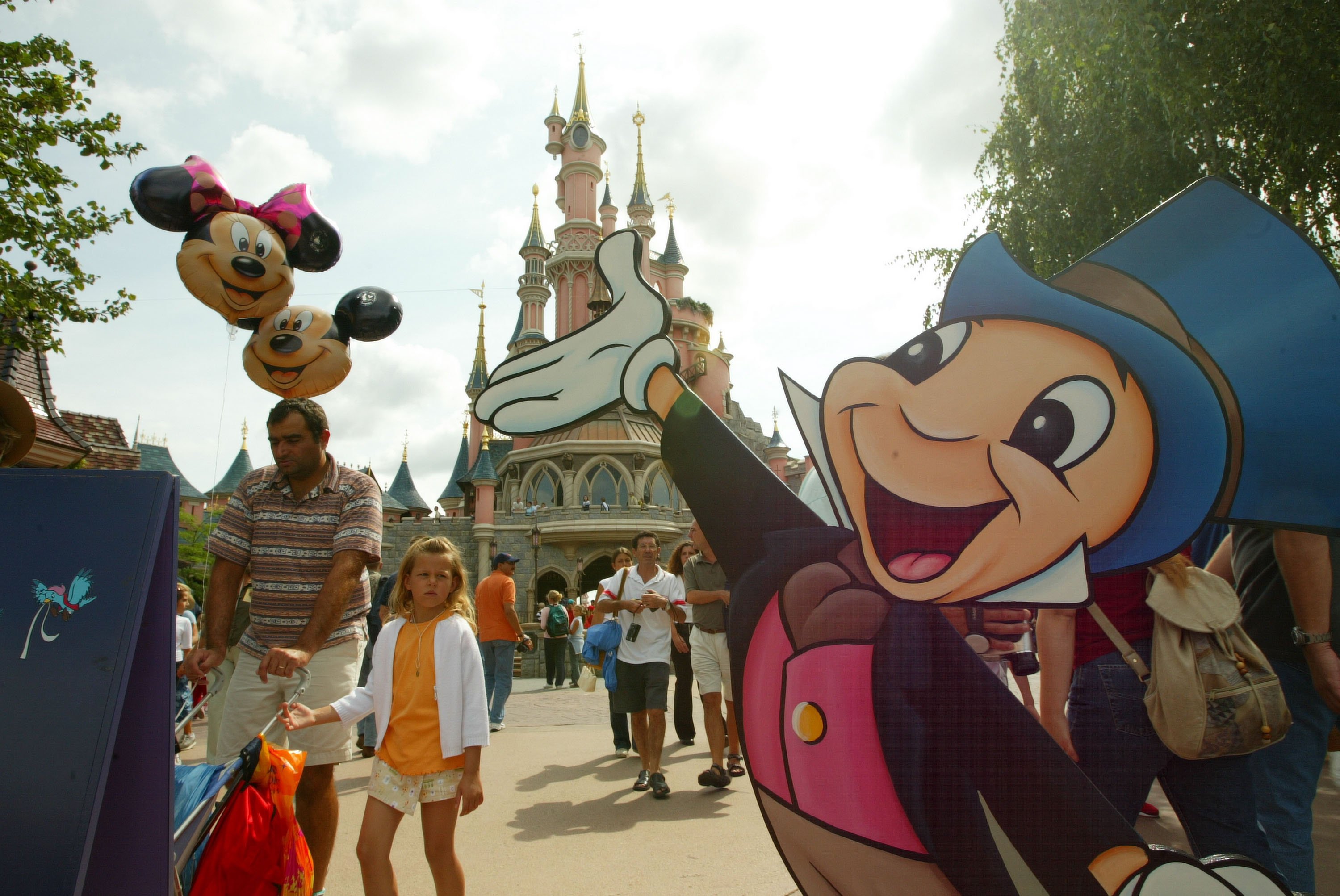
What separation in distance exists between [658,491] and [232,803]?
85.5 feet

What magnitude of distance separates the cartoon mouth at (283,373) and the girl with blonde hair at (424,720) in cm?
156

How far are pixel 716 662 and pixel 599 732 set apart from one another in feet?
8.01

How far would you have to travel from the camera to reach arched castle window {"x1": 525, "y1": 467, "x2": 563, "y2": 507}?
28.5m

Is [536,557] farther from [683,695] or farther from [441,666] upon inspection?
[441,666]

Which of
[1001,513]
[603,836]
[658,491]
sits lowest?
[603,836]

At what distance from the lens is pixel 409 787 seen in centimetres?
256

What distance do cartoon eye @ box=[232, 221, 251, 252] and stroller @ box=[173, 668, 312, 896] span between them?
2.40m

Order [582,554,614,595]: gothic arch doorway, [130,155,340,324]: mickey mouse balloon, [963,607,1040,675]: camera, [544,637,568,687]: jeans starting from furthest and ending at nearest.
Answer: [582,554,614,595]: gothic arch doorway, [544,637,568,687]: jeans, [130,155,340,324]: mickey mouse balloon, [963,607,1040,675]: camera

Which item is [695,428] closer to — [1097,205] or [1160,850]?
[1160,850]

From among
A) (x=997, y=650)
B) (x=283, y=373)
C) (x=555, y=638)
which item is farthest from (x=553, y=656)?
(x=997, y=650)

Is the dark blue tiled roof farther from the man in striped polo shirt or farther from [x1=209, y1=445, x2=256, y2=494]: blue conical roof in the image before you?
the man in striped polo shirt

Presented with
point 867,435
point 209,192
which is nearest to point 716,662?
point 867,435

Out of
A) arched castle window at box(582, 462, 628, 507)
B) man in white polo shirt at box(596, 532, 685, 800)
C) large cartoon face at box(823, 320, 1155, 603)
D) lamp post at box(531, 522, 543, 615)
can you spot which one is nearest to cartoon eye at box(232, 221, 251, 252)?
man in white polo shirt at box(596, 532, 685, 800)

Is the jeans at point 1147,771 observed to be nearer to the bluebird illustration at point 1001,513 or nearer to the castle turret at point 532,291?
the bluebird illustration at point 1001,513
